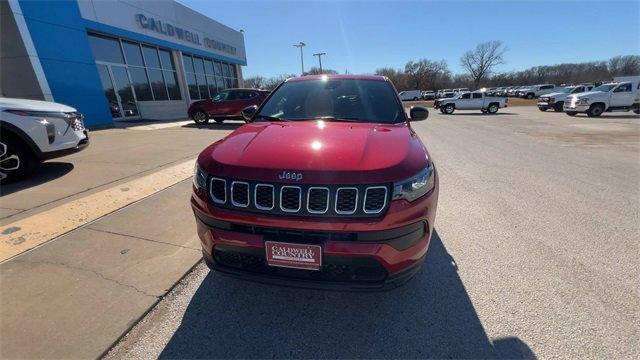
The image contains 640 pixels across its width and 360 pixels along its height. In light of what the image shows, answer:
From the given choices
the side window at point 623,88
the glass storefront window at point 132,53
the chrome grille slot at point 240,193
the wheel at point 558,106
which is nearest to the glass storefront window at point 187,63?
the glass storefront window at point 132,53

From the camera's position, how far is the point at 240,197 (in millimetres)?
1958

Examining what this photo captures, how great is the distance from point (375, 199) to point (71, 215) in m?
3.88

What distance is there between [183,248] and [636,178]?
748 centimetres

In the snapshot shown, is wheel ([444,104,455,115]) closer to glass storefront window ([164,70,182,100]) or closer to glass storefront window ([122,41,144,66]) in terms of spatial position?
glass storefront window ([164,70,182,100])

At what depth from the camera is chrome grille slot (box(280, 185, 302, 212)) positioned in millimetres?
1841

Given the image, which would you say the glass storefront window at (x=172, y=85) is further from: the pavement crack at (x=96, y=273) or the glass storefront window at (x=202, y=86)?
the pavement crack at (x=96, y=273)

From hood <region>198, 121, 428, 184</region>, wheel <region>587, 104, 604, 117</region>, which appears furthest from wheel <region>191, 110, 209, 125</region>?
wheel <region>587, 104, 604, 117</region>

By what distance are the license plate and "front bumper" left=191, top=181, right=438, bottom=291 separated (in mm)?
32

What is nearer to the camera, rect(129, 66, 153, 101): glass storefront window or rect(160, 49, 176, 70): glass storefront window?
rect(129, 66, 153, 101): glass storefront window

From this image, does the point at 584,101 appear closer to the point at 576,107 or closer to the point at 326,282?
the point at 576,107

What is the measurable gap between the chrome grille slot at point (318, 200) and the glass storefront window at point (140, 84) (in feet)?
58.7

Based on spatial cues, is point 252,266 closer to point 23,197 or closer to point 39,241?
point 39,241

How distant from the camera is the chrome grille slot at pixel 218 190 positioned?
200 cm

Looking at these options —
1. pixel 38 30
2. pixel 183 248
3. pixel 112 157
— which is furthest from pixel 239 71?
pixel 183 248
